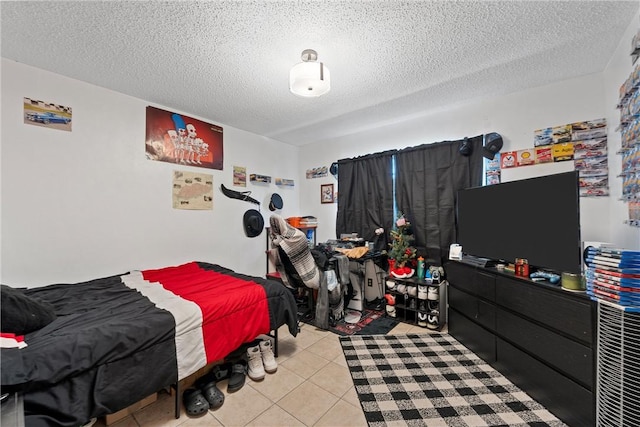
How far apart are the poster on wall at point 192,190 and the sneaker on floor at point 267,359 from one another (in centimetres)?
195

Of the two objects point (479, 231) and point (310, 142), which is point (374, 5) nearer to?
point (479, 231)

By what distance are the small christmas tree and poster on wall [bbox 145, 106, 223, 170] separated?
8.38 ft

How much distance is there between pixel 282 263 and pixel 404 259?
4.88 feet

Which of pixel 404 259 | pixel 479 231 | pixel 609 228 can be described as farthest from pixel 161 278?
pixel 609 228

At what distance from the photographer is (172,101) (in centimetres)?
279

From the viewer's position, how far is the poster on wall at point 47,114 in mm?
2090

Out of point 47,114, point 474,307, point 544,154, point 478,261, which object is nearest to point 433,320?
point 474,307

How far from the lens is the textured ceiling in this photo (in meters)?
1.55

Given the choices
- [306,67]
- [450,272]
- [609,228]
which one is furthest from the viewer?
[450,272]

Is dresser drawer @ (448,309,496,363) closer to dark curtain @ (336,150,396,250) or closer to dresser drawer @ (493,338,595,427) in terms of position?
dresser drawer @ (493,338,595,427)

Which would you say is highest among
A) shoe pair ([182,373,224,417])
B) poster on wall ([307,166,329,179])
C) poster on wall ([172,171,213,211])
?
poster on wall ([307,166,329,179])

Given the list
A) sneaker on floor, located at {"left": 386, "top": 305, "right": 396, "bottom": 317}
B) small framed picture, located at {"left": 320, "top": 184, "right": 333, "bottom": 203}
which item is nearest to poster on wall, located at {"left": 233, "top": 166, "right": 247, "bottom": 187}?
small framed picture, located at {"left": 320, "top": 184, "right": 333, "bottom": 203}

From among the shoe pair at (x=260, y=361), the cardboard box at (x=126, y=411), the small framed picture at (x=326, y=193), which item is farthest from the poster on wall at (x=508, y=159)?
the cardboard box at (x=126, y=411)

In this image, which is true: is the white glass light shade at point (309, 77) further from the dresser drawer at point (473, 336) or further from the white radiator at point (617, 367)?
the dresser drawer at point (473, 336)
